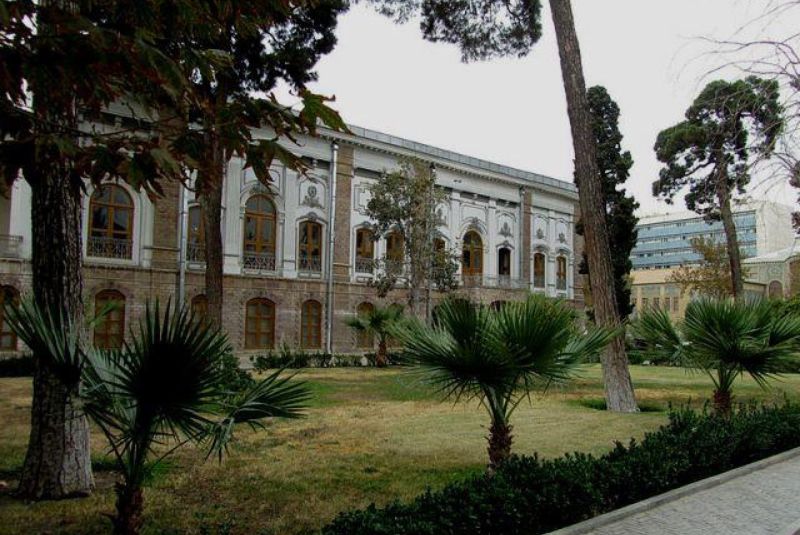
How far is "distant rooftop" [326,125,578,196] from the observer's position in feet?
103

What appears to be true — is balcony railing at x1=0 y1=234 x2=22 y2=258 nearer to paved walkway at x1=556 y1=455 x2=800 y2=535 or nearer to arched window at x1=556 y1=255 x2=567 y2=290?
paved walkway at x1=556 y1=455 x2=800 y2=535

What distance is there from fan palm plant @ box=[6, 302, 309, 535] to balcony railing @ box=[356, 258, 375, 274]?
2693 cm

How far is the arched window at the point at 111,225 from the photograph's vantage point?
2398 centimetres

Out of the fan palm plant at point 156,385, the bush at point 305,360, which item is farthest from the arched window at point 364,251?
the fan palm plant at point 156,385

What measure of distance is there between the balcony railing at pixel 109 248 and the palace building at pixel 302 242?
4 cm

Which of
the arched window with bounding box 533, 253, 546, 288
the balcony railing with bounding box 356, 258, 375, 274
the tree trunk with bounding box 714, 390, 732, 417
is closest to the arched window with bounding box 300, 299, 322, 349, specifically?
the balcony railing with bounding box 356, 258, 375, 274

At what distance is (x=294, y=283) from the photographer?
2869 centimetres

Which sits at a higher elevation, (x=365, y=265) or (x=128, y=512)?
(x=365, y=265)

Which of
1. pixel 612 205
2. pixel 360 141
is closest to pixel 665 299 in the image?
pixel 612 205

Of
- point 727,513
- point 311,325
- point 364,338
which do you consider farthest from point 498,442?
point 364,338

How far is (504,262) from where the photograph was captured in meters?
37.5

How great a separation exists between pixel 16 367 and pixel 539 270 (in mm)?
28433

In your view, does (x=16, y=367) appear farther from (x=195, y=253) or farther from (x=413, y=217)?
(x=413, y=217)

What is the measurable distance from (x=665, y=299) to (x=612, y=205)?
4701 cm
